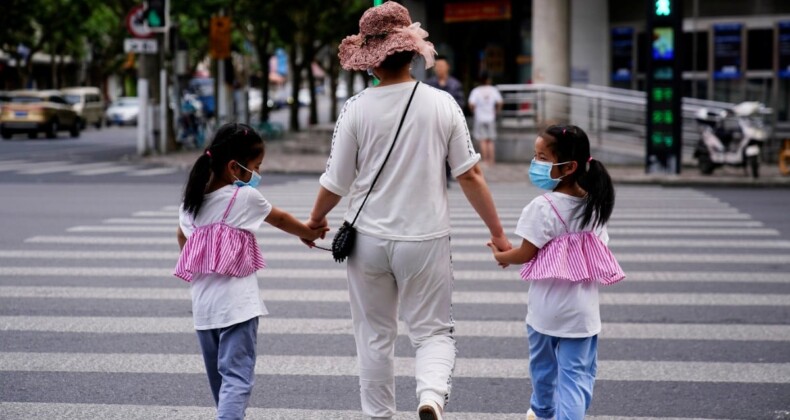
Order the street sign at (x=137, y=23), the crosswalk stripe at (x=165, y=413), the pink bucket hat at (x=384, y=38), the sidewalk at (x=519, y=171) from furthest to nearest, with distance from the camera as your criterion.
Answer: the street sign at (x=137, y=23)
the sidewalk at (x=519, y=171)
the crosswalk stripe at (x=165, y=413)
the pink bucket hat at (x=384, y=38)

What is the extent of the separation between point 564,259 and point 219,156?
4.81ft

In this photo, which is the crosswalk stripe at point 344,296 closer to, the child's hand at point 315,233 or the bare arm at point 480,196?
the child's hand at point 315,233

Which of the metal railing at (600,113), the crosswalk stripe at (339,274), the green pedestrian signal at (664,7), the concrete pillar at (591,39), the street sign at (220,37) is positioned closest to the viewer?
the crosswalk stripe at (339,274)

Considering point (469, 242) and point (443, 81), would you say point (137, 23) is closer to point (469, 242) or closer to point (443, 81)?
point (443, 81)

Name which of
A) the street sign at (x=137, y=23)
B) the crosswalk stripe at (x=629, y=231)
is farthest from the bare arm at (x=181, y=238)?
the street sign at (x=137, y=23)

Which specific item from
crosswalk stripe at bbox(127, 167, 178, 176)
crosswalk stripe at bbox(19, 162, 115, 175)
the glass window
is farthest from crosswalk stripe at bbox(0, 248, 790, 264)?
the glass window

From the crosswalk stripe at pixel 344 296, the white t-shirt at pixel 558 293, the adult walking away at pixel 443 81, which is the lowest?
the crosswalk stripe at pixel 344 296

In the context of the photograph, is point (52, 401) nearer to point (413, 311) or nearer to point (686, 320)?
point (413, 311)

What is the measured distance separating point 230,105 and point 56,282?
2738cm

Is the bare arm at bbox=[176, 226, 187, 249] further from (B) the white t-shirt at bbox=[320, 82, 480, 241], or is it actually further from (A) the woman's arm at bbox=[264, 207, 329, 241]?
(B) the white t-shirt at bbox=[320, 82, 480, 241]

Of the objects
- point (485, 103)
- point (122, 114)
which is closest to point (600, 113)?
point (485, 103)

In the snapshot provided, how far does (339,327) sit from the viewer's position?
7.23m

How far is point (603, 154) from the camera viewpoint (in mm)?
22531

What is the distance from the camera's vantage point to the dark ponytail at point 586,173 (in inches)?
176
